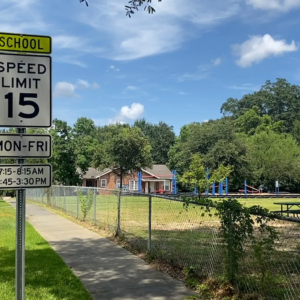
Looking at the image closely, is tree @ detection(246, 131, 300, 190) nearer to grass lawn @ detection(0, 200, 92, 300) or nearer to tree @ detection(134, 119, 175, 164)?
tree @ detection(134, 119, 175, 164)

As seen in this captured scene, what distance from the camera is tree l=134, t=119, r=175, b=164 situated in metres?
94.2

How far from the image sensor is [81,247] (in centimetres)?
958

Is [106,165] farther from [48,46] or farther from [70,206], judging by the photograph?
[48,46]

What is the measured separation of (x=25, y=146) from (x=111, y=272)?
419 cm

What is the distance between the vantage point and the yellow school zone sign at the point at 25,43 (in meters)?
3.59

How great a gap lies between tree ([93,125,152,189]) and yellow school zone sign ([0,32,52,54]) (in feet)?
161

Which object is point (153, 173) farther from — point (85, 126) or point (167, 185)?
point (85, 126)

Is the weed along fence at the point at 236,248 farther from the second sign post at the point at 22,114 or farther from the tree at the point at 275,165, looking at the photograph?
the tree at the point at 275,165

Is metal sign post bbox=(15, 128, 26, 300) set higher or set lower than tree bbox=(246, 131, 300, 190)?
lower

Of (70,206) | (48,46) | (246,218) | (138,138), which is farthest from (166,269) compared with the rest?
(138,138)

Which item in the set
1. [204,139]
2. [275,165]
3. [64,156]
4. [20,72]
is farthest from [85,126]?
[20,72]

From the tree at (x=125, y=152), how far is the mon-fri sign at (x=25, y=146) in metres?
49.2

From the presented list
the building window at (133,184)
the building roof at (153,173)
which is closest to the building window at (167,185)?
the building roof at (153,173)

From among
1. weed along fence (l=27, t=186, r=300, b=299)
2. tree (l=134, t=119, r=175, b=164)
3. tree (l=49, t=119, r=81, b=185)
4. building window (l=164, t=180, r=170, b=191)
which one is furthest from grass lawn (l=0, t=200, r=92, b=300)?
tree (l=134, t=119, r=175, b=164)
